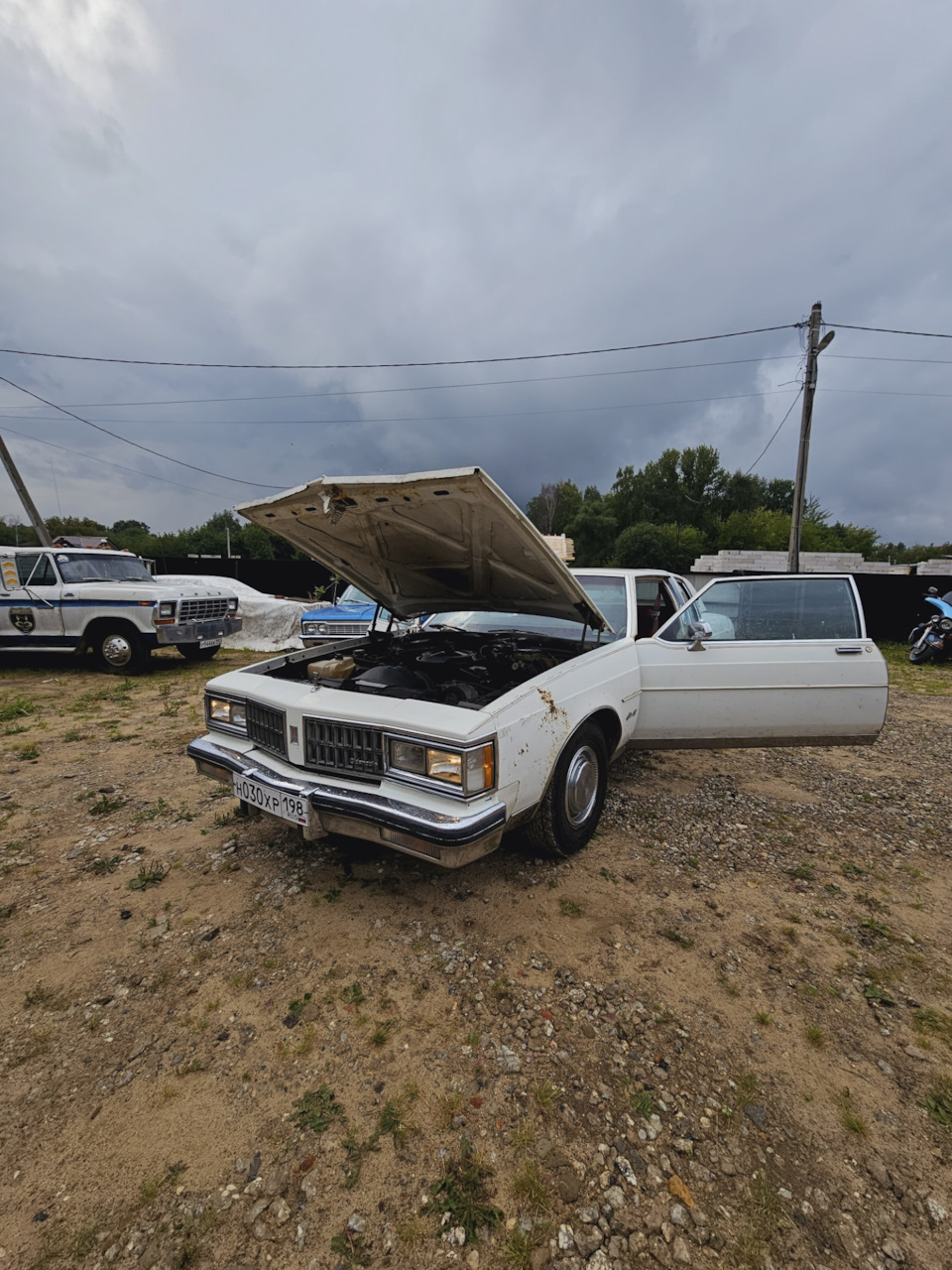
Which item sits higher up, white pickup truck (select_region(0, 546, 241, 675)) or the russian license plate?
white pickup truck (select_region(0, 546, 241, 675))

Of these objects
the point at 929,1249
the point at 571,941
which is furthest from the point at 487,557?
the point at 929,1249

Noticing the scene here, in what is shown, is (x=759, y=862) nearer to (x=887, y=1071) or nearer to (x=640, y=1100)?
(x=887, y=1071)

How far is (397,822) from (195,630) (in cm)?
697

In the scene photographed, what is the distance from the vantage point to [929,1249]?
128cm

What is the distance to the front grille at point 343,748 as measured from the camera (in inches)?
91.0

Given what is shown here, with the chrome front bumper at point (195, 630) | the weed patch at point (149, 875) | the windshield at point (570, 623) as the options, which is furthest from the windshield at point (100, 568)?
the weed patch at point (149, 875)

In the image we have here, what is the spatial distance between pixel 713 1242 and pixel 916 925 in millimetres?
1887

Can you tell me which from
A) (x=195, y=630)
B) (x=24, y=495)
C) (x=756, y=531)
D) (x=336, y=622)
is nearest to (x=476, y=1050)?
(x=336, y=622)

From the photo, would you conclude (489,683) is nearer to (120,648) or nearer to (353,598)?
(353,598)

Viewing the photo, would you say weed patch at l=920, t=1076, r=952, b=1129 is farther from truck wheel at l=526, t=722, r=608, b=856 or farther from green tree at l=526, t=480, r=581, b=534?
green tree at l=526, t=480, r=581, b=534

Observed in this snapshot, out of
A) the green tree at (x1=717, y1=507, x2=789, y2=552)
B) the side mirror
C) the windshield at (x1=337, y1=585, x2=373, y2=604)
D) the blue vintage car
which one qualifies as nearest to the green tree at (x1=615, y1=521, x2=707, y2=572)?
the green tree at (x1=717, y1=507, x2=789, y2=552)

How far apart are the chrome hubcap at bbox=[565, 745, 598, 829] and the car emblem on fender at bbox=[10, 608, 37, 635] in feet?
26.5

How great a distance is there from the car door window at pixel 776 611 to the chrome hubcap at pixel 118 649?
7503mm

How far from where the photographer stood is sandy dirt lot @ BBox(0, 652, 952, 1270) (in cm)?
133
